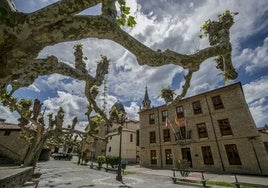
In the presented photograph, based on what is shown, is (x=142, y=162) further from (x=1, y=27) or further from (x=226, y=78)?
(x=1, y=27)

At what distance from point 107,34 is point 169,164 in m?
23.6

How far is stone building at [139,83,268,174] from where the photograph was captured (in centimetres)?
1630

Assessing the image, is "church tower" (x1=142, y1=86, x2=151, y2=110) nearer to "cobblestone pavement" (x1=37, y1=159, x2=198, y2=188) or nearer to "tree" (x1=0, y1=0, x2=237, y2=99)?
"cobblestone pavement" (x1=37, y1=159, x2=198, y2=188)

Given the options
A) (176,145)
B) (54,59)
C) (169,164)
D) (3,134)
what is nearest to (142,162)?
(169,164)

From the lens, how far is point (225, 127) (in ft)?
61.2

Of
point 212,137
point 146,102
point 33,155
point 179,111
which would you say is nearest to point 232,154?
point 212,137

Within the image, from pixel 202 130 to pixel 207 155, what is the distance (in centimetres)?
323

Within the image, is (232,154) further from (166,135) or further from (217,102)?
(166,135)

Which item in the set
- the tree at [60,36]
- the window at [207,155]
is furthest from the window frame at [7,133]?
the window at [207,155]

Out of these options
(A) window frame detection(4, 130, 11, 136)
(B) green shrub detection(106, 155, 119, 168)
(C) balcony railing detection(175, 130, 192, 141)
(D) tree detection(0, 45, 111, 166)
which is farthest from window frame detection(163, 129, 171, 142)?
(A) window frame detection(4, 130, 11, 136)

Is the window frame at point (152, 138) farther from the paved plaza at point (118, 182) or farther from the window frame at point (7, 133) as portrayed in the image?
the window frame at point (7, 133)

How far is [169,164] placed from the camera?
73.2 ft

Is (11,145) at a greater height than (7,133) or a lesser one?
lesser

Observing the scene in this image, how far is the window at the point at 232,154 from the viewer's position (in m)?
16.8
